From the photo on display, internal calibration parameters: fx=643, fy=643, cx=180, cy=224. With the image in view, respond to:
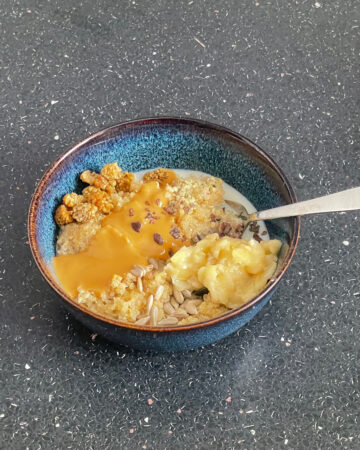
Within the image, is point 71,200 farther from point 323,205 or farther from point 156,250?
point 323,205

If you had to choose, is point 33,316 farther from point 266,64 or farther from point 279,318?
point 266,64

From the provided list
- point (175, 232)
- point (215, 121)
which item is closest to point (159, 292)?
point (175, 232)

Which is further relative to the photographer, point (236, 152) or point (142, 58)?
point (142, 58)

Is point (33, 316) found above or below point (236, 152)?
below

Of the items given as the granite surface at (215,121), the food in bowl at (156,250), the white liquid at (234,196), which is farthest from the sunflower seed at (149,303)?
the white liquid at (234,196)

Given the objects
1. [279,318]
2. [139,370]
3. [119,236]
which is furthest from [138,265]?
[279,318]

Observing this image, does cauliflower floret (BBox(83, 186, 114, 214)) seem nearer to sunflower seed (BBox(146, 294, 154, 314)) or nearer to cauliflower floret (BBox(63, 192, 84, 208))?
cauliflower floret (BBox(63, 192, 84, 208))

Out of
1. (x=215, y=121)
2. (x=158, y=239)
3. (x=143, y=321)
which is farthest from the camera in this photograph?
(x=215, y=121)
